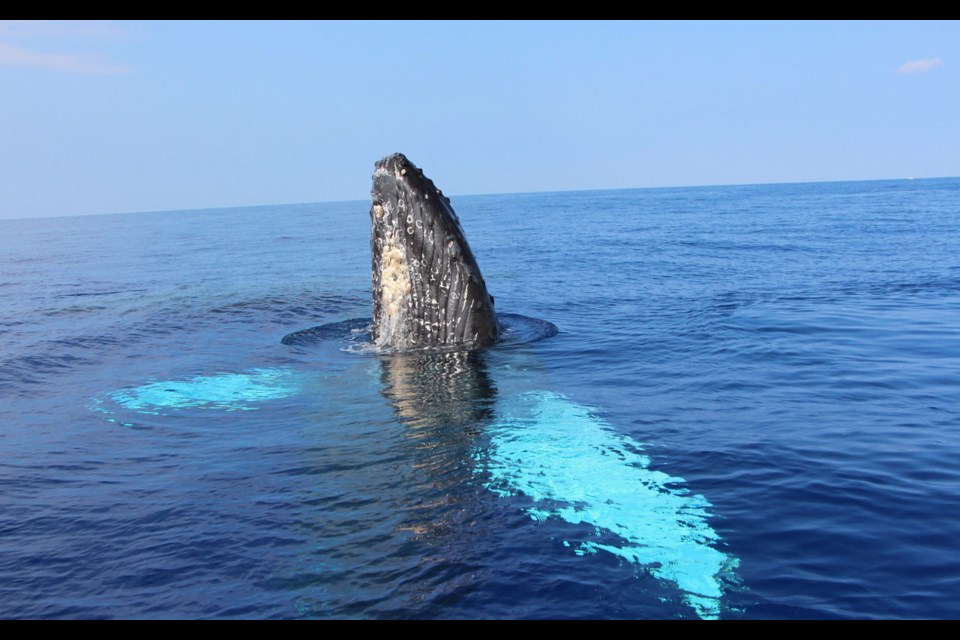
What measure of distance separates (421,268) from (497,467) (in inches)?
140

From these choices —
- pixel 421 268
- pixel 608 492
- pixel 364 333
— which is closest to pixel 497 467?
pixel 608 492

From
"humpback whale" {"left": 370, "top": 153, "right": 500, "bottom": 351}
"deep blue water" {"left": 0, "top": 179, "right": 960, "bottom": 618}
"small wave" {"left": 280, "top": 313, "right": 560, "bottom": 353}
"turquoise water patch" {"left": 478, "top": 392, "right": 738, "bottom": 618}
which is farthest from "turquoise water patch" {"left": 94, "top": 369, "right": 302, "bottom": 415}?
"turquoise water patch" {"left": 478, "top": 392, "right": 738, "bottom": 618}

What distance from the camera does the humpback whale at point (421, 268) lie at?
897 centimetres

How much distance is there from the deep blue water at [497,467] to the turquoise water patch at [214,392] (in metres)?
0.05

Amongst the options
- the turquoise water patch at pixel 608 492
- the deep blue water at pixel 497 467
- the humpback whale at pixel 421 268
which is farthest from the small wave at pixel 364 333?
the turquoise water patch at pixel 608 492

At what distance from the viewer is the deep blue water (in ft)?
14.3

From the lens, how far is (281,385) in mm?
9047

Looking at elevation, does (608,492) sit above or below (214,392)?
below

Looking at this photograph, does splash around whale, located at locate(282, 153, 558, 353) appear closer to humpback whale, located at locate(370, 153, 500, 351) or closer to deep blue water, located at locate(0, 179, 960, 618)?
humpback whale, located at locate(370, 153, 500, 351)

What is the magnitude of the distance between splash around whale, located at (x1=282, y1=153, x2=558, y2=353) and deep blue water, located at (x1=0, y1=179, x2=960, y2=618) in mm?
332

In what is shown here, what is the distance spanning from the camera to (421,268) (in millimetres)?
9094

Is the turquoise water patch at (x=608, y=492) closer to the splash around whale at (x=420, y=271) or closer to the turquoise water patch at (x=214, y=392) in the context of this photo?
the splash around whale at (x=420, y=271)

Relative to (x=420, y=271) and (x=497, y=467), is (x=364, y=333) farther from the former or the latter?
(x=497, y=467)
